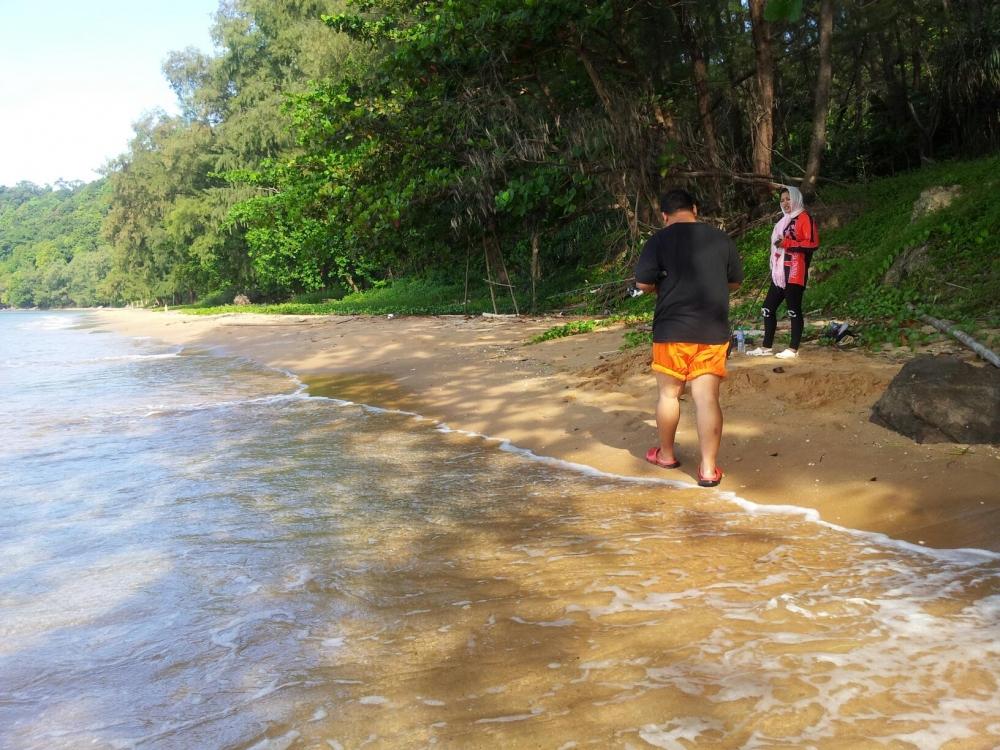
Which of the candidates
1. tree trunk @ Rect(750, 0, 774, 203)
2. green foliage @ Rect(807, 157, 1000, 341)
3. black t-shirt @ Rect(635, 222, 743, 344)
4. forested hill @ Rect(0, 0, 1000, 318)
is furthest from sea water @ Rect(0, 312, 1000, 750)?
tree trunk @ Rect(750, 0, 774, 203)

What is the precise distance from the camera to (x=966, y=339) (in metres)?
6.67

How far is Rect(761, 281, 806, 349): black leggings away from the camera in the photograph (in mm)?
7535

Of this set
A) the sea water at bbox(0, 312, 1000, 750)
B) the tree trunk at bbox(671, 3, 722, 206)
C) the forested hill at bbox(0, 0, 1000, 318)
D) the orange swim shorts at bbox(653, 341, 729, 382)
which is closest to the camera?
the sea water at bbox(0, 312, 1000, 750)

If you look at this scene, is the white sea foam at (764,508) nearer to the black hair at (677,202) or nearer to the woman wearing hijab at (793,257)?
the black hair at (677,202)

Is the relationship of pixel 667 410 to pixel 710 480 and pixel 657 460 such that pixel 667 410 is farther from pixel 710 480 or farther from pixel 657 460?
pixel 710 480

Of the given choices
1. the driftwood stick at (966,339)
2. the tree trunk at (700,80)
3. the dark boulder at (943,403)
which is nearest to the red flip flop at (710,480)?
the dark boulder at (943,403)

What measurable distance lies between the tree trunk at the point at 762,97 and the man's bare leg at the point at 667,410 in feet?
34.6

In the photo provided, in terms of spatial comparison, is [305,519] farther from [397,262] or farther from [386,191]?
[397,262]

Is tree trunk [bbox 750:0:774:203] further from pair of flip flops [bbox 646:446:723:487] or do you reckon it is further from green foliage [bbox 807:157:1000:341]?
pair of flip flops [bbox 646:446:723:487]

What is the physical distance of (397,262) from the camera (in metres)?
20.5

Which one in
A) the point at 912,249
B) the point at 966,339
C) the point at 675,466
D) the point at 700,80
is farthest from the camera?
the point at 700,80

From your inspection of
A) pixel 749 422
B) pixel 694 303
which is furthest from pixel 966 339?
pixel 694 303

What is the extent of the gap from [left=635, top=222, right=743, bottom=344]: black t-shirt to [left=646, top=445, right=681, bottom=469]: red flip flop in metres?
0.93

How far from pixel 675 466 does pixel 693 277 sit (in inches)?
52.9
